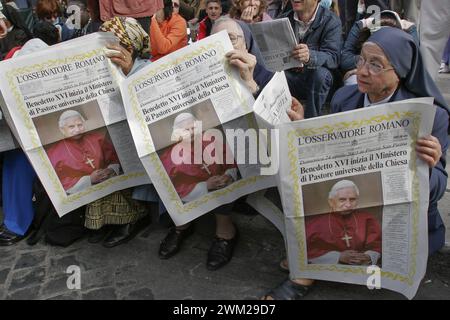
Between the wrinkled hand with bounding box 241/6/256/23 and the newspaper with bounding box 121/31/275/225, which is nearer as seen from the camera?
the newspaper with bounding box 121/31/275/225

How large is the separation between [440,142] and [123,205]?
1.78 meters

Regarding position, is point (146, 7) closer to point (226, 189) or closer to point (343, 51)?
point (343, 51)

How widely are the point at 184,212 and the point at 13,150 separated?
1284 millimetres

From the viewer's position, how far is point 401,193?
192cm

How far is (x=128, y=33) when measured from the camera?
8.47 feet

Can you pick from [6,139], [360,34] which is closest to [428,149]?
[360,34]

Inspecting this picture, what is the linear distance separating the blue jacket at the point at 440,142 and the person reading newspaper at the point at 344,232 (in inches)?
12.9

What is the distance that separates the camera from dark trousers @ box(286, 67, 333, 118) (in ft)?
10.6

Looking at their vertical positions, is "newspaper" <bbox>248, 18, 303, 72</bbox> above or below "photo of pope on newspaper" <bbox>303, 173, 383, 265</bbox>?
above

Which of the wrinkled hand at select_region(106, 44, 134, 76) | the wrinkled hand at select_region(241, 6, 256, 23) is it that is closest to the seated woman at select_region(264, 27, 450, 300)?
the wrinkled hand at select_region(106, 44, 134, 76)

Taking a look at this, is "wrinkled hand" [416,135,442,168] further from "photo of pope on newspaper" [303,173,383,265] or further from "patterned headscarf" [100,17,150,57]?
"patterned headscarf" [100,17,150,57]

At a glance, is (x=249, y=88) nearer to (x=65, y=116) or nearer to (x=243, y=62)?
(x=243, y=62)

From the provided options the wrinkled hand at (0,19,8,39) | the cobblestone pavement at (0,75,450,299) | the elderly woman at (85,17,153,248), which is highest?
the wrinkled hand at (0,19,8,39)
